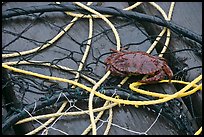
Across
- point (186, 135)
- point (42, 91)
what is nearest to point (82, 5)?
point (42, 91)

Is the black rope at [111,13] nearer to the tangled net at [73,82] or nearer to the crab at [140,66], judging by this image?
the tangled net at [73,82]

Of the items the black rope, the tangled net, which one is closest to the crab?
the tangled net

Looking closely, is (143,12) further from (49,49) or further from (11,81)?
(11,81)

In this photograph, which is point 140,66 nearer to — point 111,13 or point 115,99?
point 115,99

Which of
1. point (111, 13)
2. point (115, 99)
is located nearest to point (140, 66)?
point (115, 99)

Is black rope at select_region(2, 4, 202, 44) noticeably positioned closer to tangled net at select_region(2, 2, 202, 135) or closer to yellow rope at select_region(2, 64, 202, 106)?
tangled net at select_region(2, 2, 202, 135)

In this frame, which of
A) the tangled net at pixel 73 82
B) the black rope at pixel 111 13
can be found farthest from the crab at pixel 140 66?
the black rope at pixel 111 13
